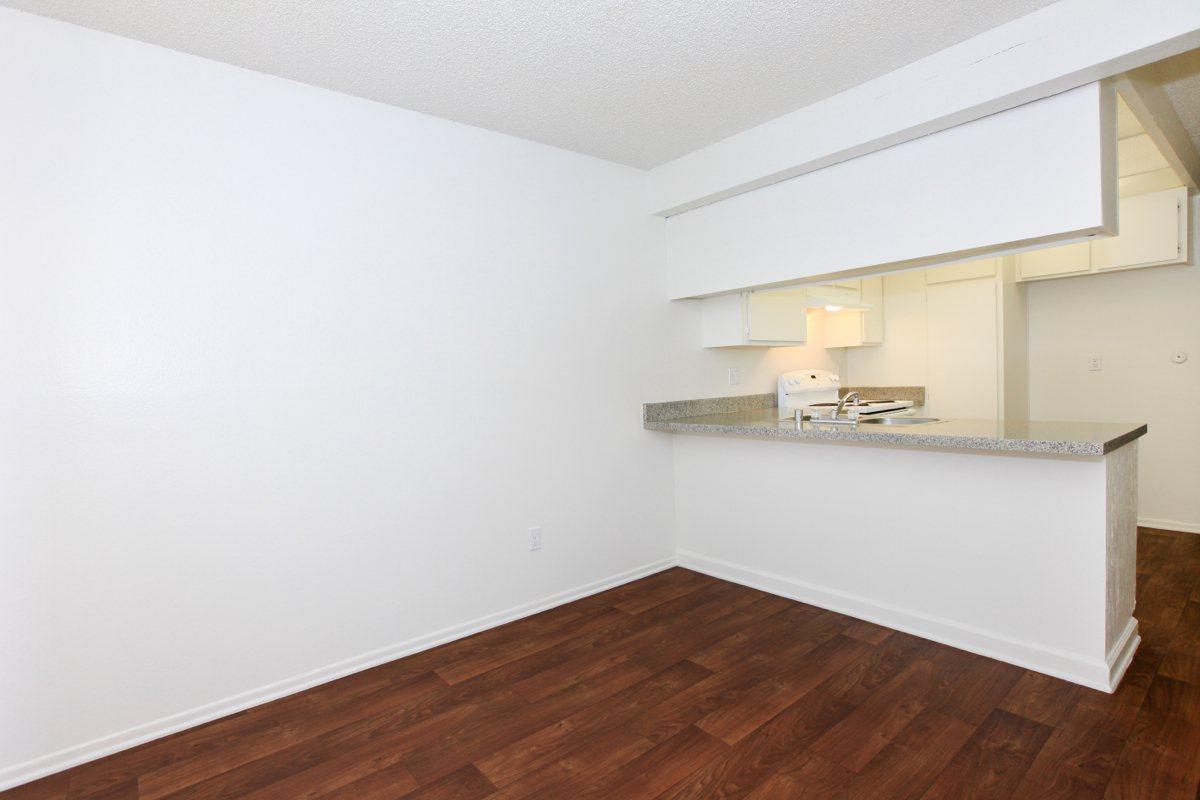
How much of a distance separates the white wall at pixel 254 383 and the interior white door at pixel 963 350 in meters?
2.89

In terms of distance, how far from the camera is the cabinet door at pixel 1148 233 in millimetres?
3812

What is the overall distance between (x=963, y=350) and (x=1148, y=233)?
48.3 inches

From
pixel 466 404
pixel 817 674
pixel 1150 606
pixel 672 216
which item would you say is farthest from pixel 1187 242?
pixel 466 404

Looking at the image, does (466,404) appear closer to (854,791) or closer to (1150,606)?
(854,791)

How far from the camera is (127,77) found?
2141 millimetres

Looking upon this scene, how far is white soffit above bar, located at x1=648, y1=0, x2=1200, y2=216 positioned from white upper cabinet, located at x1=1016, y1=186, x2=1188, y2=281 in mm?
1954

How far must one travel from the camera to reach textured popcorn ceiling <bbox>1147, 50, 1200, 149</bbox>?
243 cm

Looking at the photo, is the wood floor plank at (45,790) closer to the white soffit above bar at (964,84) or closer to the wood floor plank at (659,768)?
the wood floor plank at (659,768)

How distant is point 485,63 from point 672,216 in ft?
5.37

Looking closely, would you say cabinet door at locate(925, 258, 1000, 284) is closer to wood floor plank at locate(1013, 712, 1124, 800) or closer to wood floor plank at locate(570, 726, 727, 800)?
wood floor plank at locate(1013, 712, 1124, 800)

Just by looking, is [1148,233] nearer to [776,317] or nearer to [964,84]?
[776,317]

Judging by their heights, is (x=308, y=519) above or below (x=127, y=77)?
below

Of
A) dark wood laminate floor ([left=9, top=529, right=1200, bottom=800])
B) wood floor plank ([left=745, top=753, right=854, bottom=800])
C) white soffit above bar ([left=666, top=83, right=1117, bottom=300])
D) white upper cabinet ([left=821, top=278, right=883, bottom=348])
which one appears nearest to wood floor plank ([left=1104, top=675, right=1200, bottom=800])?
dark wood laminate floor ([left=9, top=529, right=1200, bottom=800])

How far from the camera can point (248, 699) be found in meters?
2.37
